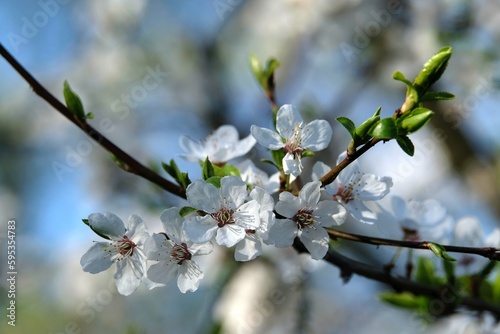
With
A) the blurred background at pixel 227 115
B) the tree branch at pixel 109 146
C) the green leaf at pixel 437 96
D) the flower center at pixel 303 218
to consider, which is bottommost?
the blurred background at pixel 227 115

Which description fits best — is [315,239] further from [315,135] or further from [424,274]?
[424,274]

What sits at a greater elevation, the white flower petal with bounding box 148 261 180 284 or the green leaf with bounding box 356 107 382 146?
the green leaf with bounding box 356 107 382 146

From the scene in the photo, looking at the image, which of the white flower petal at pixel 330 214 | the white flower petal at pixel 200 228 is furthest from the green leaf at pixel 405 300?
the white flower petal at pixel 200 228

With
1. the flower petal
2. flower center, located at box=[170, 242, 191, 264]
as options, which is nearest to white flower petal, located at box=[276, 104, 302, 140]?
the flower petal

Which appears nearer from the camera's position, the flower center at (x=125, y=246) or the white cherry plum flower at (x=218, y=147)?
the flower center at (x=125, y=246)

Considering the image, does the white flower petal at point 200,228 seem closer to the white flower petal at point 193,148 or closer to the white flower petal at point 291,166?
the white flower petal at point 291,166

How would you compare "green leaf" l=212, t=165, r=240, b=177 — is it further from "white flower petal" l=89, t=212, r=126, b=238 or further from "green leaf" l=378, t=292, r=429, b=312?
"green leaf" l=378, t=292, r=429, b=312

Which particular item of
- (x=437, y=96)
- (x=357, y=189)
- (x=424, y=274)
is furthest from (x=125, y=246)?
(x=424, y=274)
